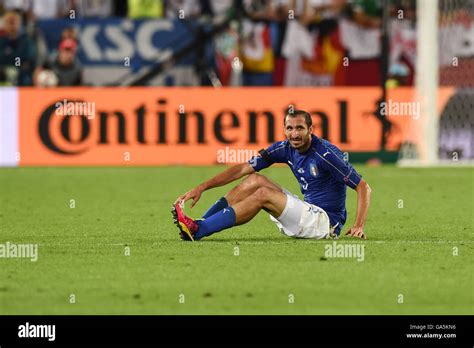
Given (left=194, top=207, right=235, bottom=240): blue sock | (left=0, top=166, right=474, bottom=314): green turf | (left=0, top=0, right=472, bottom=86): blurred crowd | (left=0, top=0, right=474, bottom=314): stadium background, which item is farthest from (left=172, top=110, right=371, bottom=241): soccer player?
(left=0, top=0, right=472, bottom=86): blurred crowd

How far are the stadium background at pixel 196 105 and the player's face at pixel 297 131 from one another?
1201mm

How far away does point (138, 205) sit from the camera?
18766mm

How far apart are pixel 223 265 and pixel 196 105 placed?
15.1 m

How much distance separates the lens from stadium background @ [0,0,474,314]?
669 inches

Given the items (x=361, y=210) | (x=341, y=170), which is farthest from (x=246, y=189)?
(x=361, y=210)

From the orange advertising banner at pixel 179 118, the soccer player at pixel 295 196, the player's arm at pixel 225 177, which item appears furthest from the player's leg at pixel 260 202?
the orange advertising banner at pixel 179 118

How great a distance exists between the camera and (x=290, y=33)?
30172mm

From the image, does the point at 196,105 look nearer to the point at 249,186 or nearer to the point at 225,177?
the point at 225,177

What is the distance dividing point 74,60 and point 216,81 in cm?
312

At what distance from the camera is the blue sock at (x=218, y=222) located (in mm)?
12820

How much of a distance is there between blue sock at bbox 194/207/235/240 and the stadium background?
551mm

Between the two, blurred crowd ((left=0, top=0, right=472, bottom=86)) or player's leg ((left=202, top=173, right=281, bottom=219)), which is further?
blurred crowd ((left=0, top=0, right=472, bottom=86))

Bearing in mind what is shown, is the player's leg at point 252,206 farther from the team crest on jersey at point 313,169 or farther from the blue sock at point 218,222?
the team crest on jersey at point 313,169

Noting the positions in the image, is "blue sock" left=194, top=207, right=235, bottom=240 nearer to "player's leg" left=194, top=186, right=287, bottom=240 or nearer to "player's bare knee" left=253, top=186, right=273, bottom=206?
"player's leg" left=194, top=186, right=287, bottom=240
